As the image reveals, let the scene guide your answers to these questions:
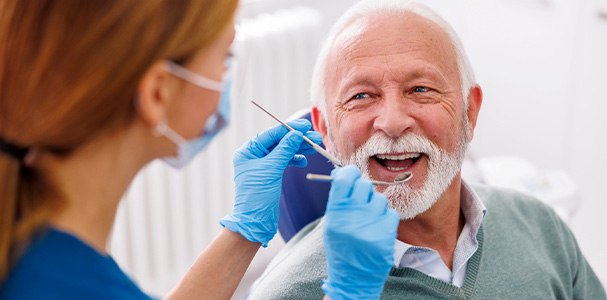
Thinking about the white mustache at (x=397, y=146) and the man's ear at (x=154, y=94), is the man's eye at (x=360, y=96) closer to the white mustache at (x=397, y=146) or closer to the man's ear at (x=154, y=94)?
the white mustache at (x=397, y=146)

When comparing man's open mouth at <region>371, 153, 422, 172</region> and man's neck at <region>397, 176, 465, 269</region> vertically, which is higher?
man's open mouth at <region>371, 153, 422, 172</region>

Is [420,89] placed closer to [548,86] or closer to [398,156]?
[398,156]

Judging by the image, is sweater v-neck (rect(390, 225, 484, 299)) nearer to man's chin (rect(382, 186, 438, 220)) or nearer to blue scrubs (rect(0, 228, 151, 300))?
man's chin (rect(382, 186, 438, 220))

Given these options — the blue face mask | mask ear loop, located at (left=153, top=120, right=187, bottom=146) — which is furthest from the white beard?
mask ear loop, located at (left=153, top=120, right=187, bottom=146)

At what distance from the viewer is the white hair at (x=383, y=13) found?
5.26ft

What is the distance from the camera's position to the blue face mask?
3.30 feet

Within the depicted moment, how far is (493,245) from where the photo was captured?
1663 millimetres

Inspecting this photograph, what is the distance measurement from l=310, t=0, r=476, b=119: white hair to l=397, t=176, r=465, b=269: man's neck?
215 millimetres

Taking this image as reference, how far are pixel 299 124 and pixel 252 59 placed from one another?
1.53 metres

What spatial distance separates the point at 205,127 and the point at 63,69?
0.24 metres

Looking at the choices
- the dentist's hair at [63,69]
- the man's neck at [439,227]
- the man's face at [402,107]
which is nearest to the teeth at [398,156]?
the man's face at [402,107]

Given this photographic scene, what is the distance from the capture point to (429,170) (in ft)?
5.03

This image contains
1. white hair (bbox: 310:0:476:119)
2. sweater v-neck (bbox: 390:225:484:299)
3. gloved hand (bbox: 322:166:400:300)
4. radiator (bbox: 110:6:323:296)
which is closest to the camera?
gloved hand (bbox: 322:166:400:300)

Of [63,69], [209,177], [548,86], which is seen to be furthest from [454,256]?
[548,86]
